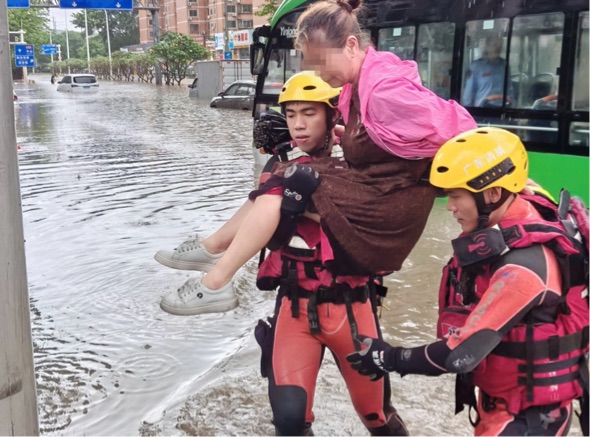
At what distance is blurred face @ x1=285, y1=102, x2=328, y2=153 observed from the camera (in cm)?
297

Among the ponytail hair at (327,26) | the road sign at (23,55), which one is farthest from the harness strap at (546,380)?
the road sign at (23,55)

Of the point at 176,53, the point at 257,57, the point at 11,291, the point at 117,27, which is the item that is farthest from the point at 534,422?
the point at 117,27

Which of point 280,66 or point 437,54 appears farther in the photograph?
point 280,66

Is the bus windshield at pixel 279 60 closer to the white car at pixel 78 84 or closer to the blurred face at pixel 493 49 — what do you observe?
the blurred face at pixel 493 49

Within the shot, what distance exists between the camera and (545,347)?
2225mm

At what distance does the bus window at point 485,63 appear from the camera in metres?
8.97

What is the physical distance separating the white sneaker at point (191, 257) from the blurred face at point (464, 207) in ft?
4.04

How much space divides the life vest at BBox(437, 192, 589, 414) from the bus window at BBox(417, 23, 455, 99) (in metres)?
7.73

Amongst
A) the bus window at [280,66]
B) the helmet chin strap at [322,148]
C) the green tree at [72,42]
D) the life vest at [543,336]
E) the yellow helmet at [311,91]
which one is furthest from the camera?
the green tree at [72,42]

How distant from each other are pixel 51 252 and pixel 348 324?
229 inches

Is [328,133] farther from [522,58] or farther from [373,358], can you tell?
[522,58]

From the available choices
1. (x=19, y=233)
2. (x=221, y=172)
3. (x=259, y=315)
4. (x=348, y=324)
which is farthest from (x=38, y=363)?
(x=221, y=172)

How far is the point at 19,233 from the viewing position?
2613mm

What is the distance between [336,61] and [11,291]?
1511 mm
